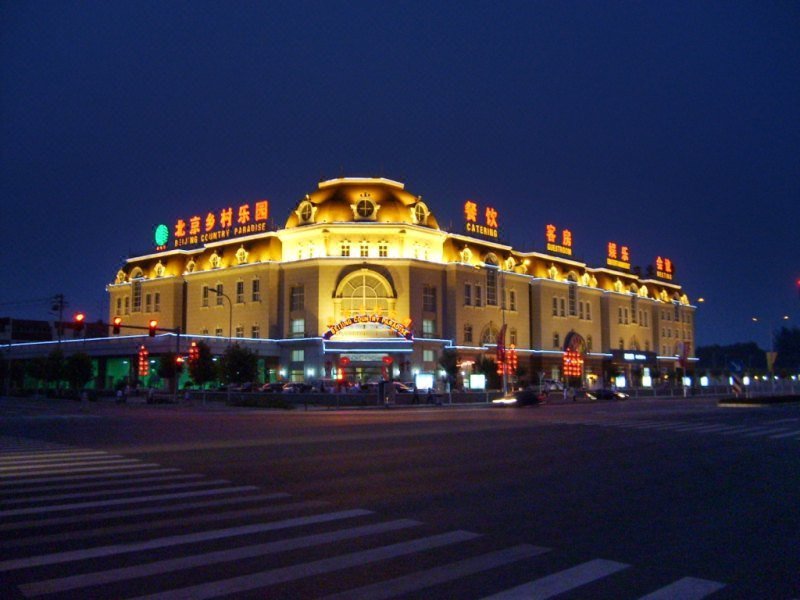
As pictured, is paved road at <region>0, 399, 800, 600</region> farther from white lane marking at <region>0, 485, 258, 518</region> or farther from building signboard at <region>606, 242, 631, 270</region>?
building signboard at <region>606, 242, 631, 270</region>

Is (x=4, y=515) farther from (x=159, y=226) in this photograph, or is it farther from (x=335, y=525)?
(x=159, y=226)

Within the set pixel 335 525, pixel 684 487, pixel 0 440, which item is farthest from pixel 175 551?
pixel 0 440

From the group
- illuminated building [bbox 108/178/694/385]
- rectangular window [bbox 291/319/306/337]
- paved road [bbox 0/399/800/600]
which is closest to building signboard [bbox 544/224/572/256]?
illuminated building [bbox 108/178/694/385]

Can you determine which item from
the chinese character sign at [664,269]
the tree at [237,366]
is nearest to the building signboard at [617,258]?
the chinese character sign at [664,269]

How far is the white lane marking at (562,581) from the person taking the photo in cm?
603

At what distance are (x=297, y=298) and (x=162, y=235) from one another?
23013mm

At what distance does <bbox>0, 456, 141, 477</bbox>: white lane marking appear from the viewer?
46.3 ft

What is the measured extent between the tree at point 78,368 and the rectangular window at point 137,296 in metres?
16.9

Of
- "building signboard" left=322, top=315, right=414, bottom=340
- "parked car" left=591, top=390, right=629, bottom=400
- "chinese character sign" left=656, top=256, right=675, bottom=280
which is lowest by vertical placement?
"parked car" left=591, top=390, right=629, bottom=400

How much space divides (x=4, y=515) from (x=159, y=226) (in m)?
79.4

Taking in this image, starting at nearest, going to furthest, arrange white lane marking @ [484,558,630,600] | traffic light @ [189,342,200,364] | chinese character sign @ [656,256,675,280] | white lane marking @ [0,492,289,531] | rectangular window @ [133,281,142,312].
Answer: white lane marking @ [484,558,630,600] → white lane marking @ [0,492,289,531] → traffic light @ [189,342,200,364] → rectangular window @ [133,281,142,312] → chinese character sign @ [656,256,675,280]

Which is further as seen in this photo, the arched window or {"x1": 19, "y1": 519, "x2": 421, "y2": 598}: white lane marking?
the arched window

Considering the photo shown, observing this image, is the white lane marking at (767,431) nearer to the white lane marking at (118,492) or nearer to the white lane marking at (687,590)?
the white lane marking at (118,492)

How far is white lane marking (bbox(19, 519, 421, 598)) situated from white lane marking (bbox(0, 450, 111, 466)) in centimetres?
1007
